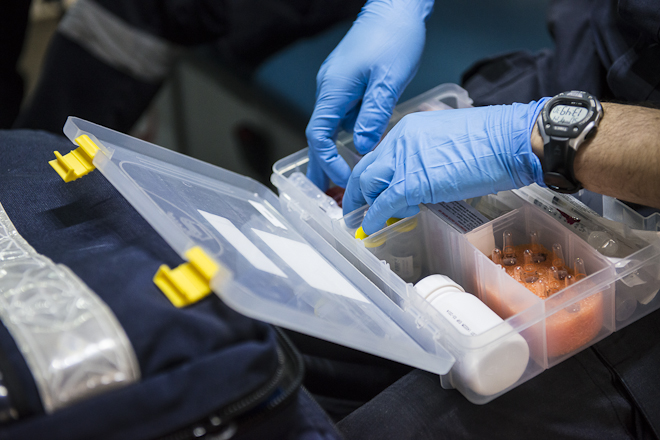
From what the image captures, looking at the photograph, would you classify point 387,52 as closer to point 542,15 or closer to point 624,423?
point 542,15

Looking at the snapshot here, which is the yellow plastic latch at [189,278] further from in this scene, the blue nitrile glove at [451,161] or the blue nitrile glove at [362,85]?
the blue nitrile glove at [362,85]

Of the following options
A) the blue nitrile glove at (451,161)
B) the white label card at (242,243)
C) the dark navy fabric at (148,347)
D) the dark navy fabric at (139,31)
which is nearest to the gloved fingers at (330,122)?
the blue nitrile glove at (451,161)

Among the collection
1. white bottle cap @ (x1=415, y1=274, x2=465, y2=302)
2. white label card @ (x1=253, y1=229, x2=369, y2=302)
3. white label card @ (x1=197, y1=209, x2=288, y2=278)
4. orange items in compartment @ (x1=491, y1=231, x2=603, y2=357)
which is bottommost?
orange items in compartment @ (x1=491, y1=231, x2=603, y2=357)

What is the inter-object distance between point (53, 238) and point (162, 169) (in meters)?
0.18

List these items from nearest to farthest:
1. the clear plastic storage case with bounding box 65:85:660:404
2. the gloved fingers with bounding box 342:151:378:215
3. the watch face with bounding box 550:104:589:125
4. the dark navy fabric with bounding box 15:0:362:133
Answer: the clear plastic storage case with bounding box 65:85:660:404, the watch face with bounding box 550:104:589:125, the gloved fingers with bounding box 342:151:378:215, the dark navy fabric with bounding box 15:0:362:133

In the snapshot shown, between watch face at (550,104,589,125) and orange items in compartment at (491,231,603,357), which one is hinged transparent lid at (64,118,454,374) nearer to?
orange items in compartment at (491,231,603,357)

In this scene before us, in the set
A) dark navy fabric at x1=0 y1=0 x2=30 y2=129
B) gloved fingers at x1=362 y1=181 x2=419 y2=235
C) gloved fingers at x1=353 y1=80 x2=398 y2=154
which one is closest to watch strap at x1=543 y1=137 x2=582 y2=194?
gloved fingers at x1=362 y1=181 x2=419 y2=235

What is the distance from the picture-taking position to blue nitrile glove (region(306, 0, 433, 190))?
90cm

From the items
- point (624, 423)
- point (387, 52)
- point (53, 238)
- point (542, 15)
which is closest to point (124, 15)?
point (387, 52)

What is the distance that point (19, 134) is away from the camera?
0.86 m

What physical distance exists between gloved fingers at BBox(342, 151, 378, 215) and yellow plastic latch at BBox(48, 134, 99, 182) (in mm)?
352

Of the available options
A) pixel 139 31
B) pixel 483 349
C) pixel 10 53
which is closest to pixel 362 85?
pixel 483 349

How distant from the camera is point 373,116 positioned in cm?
89

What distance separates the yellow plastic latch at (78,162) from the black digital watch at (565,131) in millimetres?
564
